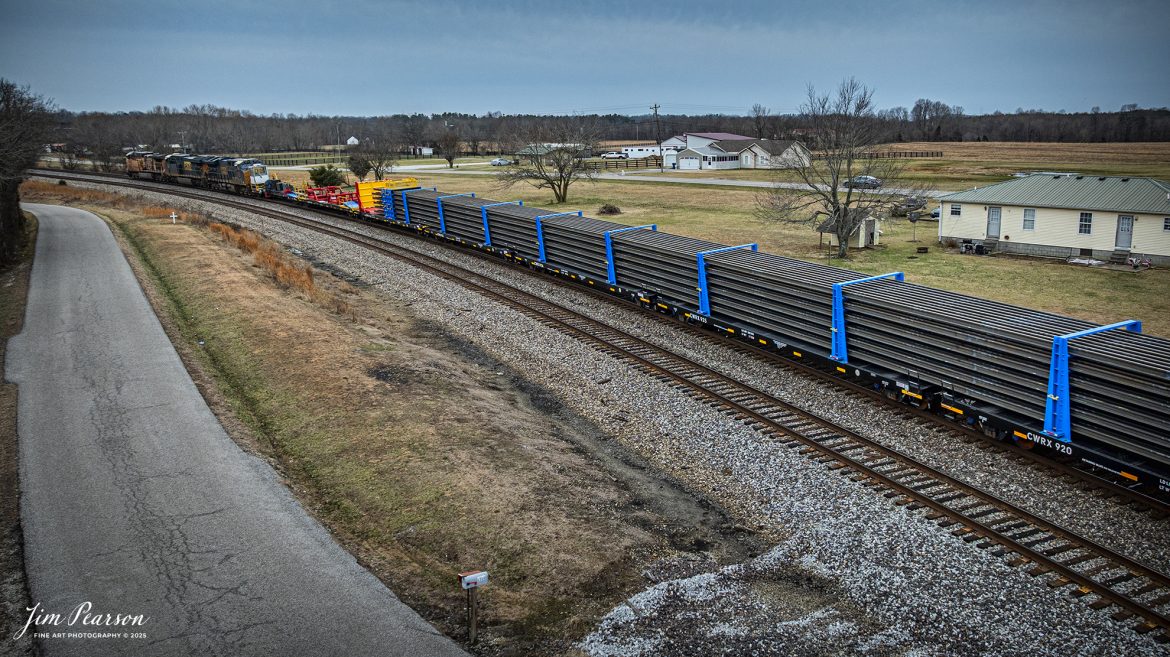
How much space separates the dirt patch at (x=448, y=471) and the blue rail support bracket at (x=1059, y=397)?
5.31m

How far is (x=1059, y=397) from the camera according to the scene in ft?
37.9

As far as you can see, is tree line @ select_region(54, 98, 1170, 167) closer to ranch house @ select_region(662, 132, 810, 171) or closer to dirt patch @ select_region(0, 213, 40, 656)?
ranch house @ select_region(662, 132, 810, 171)

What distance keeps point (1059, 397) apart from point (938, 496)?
2429mm

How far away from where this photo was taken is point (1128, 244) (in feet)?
99.3

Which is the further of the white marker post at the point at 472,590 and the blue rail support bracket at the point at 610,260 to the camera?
the blue rail support bracket at the point at 610,260

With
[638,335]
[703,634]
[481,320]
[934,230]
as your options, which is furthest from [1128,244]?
[703,634]

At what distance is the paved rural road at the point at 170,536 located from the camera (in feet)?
26.7

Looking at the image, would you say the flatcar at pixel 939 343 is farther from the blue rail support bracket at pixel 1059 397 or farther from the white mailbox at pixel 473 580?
the white mailbox at pixel 473 580

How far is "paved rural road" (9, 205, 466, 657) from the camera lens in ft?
26.7

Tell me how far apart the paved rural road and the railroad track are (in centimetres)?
744

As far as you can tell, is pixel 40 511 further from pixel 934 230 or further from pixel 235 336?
pixel 934 230

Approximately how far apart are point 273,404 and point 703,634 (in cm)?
1040
